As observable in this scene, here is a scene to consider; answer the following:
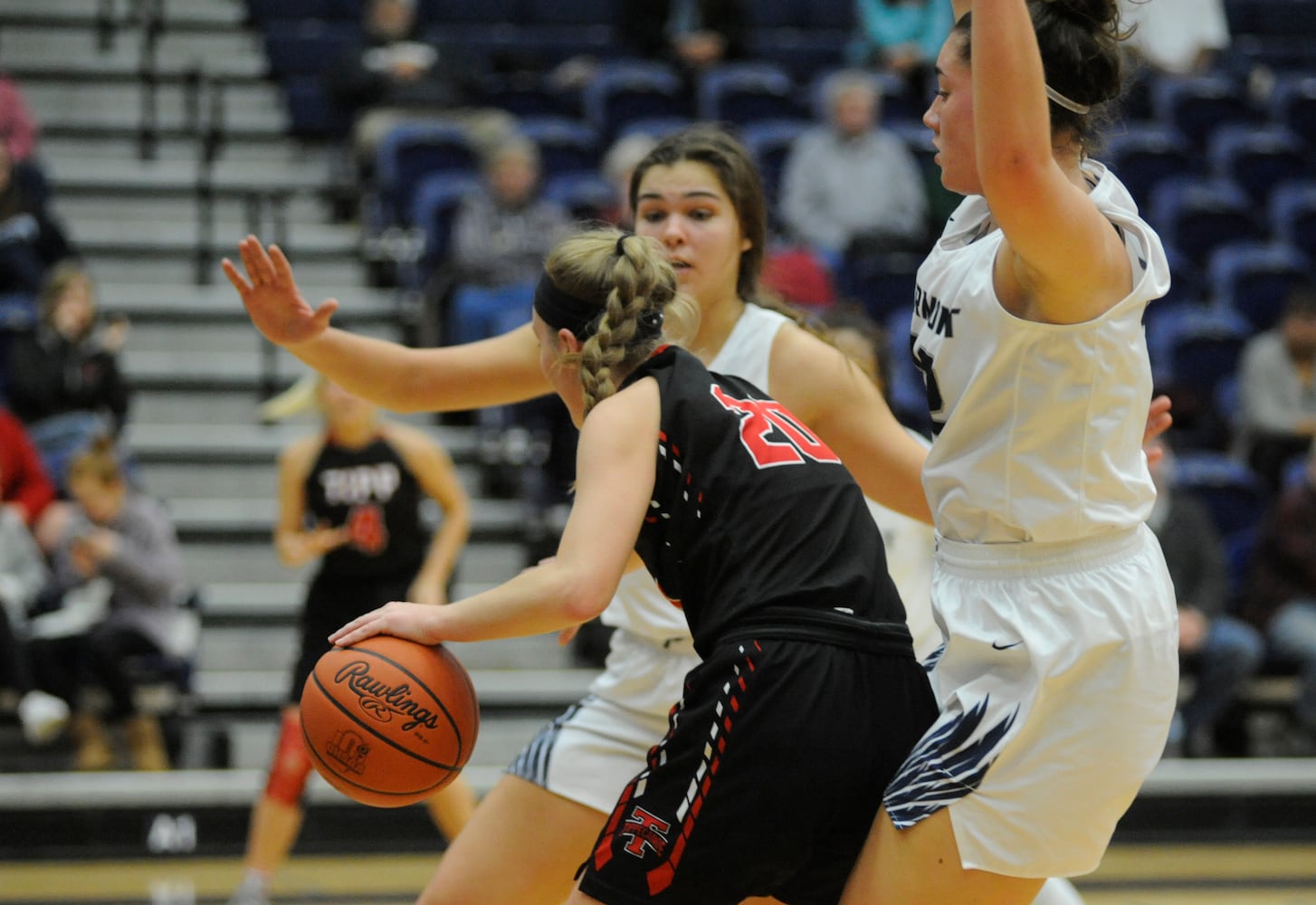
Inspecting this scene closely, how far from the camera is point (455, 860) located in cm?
303

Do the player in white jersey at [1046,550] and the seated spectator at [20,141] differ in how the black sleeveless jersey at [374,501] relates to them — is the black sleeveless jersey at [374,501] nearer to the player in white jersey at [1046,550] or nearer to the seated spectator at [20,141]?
the seated spectator at [20,141]

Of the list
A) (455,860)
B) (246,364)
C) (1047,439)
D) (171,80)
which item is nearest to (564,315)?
(1047,439)

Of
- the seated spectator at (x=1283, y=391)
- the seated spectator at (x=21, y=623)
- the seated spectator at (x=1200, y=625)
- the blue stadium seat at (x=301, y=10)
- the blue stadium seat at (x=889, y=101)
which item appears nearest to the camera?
the seated spectator at (x=21, y=623)

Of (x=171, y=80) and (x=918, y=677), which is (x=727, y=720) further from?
(x=171, y=80)

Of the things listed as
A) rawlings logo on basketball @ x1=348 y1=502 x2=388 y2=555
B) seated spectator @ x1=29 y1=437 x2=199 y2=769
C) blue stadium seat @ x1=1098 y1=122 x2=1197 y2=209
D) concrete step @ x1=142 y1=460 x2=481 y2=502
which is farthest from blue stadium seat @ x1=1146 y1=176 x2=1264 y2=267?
seated spectator @ x1=29 y1=437 x2=199 y2=769

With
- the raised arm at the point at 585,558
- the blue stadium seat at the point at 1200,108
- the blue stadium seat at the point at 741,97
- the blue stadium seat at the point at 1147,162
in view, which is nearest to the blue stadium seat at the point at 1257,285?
the blue stadium seat at the point at 1147,162

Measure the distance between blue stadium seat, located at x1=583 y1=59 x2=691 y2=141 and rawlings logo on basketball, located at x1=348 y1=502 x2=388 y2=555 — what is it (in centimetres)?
454

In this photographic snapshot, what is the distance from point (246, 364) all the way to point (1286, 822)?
5.50 m

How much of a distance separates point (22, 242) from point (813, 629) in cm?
671

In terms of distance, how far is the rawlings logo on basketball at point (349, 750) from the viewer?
2600 millimetres

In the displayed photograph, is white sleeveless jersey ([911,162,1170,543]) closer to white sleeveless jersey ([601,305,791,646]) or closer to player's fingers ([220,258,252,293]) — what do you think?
white sleeveless jersey ([601,305,791,646])

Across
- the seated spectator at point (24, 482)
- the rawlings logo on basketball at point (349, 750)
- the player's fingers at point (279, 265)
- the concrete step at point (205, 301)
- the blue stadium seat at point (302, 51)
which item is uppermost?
the player's fingers at point (279, 265)

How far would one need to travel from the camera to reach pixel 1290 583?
24.5 feet

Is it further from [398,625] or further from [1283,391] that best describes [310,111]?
[398,625]
